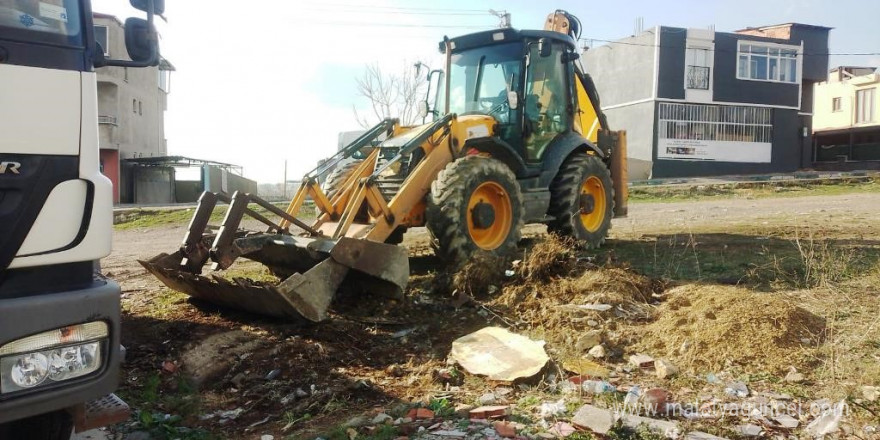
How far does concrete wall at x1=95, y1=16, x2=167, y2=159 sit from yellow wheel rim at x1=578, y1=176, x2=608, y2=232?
21.9m

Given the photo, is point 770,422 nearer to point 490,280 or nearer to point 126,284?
point 490,280

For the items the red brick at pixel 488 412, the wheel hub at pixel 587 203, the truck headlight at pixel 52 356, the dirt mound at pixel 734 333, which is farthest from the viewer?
the wheel hub at pixel 587 203

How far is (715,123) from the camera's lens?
3066 cm

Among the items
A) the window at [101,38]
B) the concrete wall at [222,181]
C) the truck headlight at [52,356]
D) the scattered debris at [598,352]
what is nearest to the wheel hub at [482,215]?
the scattered debris at [598,352]

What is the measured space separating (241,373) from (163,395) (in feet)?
1.65

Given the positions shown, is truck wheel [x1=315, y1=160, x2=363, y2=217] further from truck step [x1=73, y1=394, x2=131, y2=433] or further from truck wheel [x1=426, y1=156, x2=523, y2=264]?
truck step [x1=73, y1=394, x2=131, y2=433]

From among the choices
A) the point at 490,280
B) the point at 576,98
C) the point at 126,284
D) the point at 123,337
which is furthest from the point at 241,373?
the point at 576,98

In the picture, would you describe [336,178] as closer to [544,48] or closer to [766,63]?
[544,48]

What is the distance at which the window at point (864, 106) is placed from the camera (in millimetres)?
39250

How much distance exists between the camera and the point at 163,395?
441 cm

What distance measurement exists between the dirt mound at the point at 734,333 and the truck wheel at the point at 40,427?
3511mm

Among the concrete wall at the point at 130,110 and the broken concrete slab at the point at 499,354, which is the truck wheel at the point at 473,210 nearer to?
the broken concrete slab at the point at 499,354

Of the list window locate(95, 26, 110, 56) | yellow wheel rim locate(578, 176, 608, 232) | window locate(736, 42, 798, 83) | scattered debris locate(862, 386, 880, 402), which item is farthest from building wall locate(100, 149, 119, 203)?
scattered debris locate(862, 386, 880, 402)

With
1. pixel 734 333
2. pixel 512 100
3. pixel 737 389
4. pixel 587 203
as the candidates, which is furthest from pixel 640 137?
pixel 737 389
